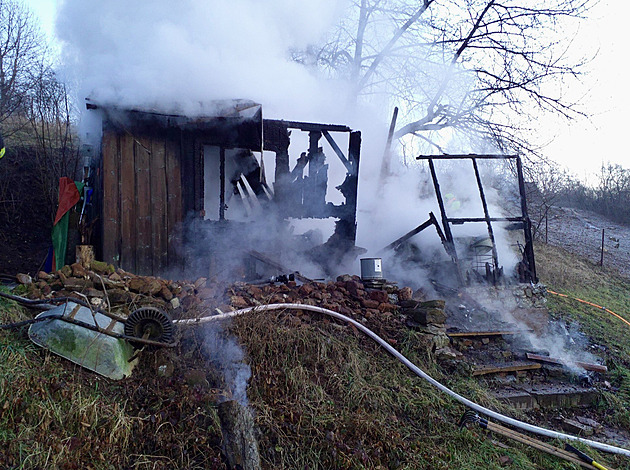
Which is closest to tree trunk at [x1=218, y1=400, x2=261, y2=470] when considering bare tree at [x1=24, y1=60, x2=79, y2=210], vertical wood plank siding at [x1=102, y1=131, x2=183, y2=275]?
vertical wood plank siding at [x1=102, y1=131, x2=183, y2=275]

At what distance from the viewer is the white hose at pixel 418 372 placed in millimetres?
4262

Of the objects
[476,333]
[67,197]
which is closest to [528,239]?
[476,333]

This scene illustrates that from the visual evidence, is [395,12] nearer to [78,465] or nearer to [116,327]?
[116,327]

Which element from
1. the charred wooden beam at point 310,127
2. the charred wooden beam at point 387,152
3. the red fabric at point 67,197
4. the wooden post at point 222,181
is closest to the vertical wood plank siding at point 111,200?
the red fabric at point 67,197

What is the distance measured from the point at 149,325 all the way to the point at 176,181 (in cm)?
348

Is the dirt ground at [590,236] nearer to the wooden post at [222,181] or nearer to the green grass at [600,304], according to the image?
the green grass at [600,304]

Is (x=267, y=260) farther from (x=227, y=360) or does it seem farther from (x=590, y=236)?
(x=590, y=236)

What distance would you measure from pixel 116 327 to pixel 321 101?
24.8ft

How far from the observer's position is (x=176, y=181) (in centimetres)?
688

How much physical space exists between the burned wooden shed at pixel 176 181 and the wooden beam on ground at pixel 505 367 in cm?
405

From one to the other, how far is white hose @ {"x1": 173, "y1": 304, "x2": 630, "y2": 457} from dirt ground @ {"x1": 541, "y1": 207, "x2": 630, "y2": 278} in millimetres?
13170

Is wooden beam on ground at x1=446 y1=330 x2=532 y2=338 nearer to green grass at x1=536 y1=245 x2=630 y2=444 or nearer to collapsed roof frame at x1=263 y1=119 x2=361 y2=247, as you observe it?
green grass at x1=536 y1=245 x2=630 y2=444

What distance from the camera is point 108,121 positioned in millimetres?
6340

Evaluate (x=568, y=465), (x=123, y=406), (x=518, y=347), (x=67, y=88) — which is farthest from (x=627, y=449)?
(x=67, y=88)
